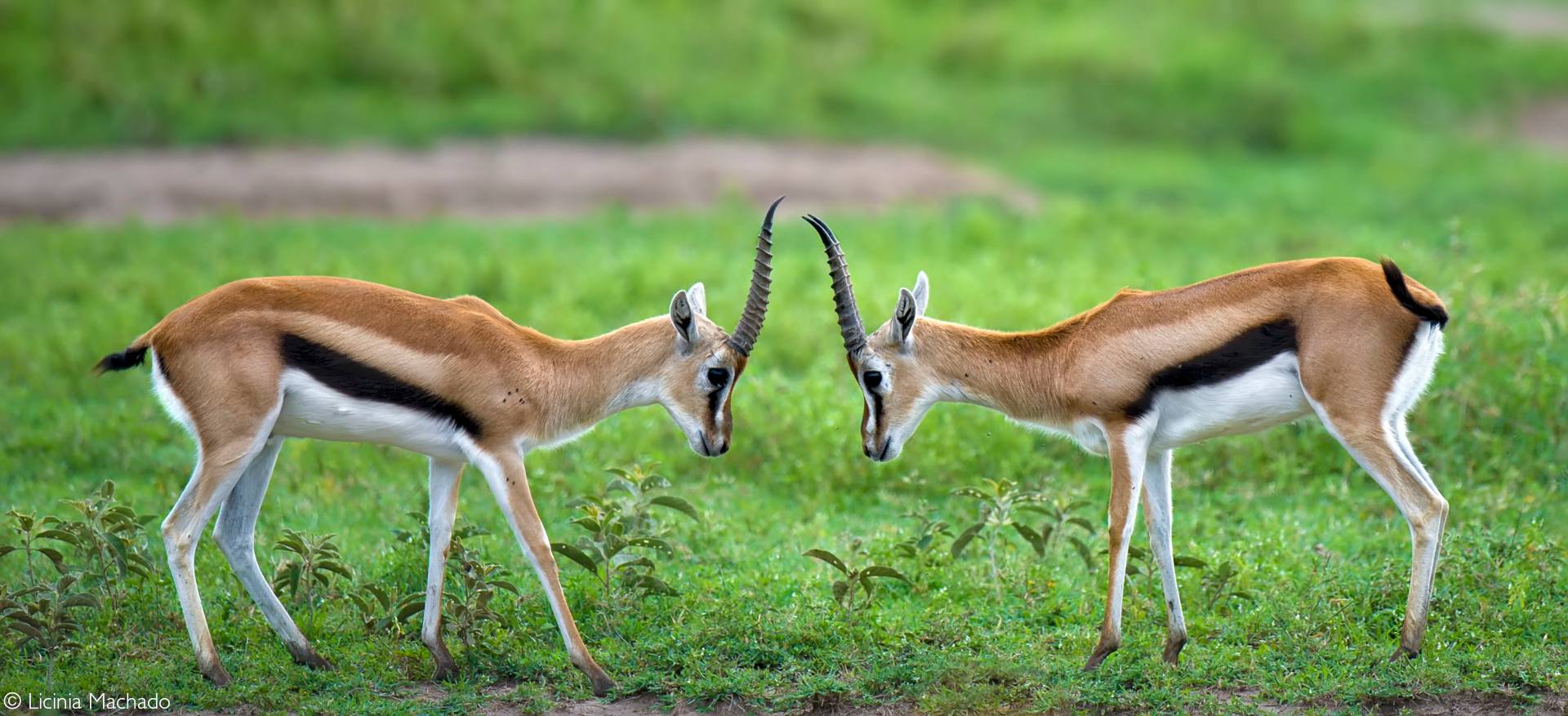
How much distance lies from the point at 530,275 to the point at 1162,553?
17.7 feet

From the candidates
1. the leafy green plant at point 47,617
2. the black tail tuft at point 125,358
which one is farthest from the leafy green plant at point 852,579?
the leafy green plant at point 47,617

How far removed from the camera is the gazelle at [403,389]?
15.8ft

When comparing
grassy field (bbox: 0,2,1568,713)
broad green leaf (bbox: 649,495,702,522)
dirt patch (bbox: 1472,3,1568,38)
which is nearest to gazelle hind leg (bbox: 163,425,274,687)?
grassy field (bbox: 0,2,1568,713)

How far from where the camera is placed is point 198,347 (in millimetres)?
4828

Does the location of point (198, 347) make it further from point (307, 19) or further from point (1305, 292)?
point (307, 19)

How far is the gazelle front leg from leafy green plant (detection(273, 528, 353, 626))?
2.31 ft

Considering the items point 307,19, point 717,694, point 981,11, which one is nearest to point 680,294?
point 717,694

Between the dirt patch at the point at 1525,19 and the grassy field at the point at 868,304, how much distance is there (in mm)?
984

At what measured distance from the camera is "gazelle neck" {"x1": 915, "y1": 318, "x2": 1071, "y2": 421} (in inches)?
207

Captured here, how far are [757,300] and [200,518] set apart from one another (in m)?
1.88

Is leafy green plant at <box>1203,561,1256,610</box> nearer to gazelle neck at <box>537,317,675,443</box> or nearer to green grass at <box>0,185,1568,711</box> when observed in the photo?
green grass at <box>0,185,1568,711</box>

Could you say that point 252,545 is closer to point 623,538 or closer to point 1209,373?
point 623,538

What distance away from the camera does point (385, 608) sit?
209 inches

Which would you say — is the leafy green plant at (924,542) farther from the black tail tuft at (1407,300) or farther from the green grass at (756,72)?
the green grass at (756,72)
